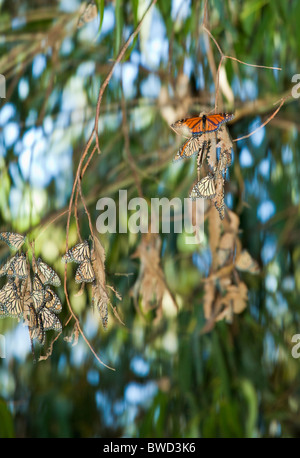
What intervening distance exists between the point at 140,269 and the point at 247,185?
23 cm

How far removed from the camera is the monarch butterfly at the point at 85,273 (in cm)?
88

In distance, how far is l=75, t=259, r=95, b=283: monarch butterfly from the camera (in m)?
0.88

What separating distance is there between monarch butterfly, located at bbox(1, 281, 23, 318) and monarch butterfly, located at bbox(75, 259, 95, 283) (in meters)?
0.11

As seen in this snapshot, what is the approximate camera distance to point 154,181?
2.99 feet

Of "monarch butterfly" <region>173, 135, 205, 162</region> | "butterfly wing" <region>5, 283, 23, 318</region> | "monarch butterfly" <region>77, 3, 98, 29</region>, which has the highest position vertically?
"monarch butterfly" <region>77, 3, 98, 29</region>

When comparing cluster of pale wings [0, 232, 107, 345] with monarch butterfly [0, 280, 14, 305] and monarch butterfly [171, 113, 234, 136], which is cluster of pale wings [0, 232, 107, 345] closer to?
monarch butterfly [0, 280, 14, 305]

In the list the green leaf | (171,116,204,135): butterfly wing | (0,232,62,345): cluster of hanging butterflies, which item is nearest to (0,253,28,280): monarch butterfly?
(0,232,62,345): cluster of hanging butterflies

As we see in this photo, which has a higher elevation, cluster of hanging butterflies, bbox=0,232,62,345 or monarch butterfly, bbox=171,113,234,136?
monarch butterfly, bbox=171,113,234,136

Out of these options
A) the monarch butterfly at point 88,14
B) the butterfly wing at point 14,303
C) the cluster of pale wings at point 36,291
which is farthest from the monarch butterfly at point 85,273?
the monarch butterfly at point 88,14

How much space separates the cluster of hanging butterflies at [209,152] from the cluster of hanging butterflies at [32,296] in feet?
0.94

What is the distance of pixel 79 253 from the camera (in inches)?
34.8

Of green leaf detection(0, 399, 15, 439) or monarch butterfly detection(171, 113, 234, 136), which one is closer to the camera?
monarch butterfly detection(171, 113, 234, 136)

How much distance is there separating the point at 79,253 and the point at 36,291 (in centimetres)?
10
